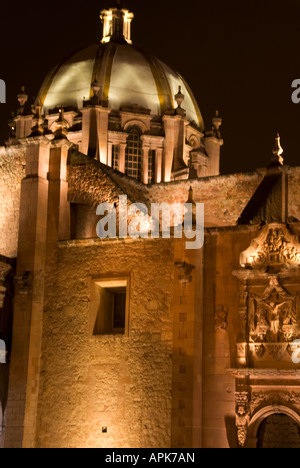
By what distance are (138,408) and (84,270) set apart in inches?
168

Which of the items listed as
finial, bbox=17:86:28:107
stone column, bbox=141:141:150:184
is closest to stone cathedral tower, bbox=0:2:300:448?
stone column, bbox=141:141:150:184

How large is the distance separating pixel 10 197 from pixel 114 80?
1148 centimetres

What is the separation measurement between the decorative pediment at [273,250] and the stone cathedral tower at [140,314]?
3cm

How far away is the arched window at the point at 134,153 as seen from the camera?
36219 mm

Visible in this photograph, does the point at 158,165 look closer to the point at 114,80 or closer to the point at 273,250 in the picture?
the point at 114,80

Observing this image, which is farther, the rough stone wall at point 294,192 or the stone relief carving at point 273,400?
the rough stone wall at point 294,192

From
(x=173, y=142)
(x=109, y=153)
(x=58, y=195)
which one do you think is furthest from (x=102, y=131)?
(x=58, y=195)

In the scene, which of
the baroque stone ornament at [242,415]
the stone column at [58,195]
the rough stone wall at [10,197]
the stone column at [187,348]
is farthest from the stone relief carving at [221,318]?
the rough stone wall at [10,197]

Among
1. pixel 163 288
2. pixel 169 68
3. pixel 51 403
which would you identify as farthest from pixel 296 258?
pixel 169 68

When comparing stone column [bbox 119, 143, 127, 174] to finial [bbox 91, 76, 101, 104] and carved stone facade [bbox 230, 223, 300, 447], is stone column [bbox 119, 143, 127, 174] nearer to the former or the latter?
finial [bbox 91, 76, 101, 104]

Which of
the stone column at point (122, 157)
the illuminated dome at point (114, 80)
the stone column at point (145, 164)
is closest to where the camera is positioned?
the stone column at point (122, 157)

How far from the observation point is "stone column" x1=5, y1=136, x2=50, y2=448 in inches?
947

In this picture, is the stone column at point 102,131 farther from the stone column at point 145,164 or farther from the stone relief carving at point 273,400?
the stone relief carving at point 273,400
